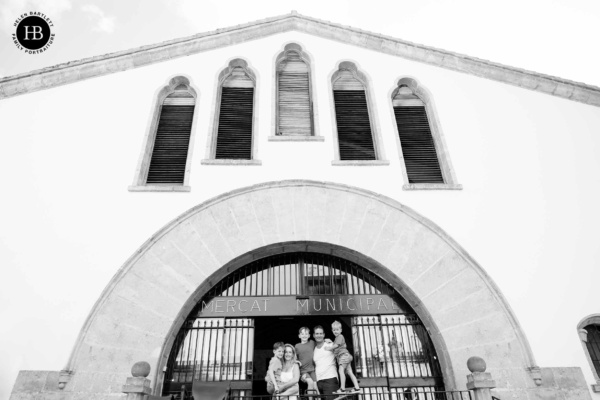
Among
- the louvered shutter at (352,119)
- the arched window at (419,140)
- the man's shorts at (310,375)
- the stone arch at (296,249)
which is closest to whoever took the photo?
the stone arch at (296,249)

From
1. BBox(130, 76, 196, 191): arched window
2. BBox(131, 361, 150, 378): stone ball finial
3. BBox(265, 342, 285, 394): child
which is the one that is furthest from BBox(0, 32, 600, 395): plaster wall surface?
BBox(265, 342, 285, 394): child

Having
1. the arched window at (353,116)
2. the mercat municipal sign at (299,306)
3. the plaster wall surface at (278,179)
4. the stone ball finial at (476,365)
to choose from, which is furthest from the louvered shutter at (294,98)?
the stone ball finial at (476,365)

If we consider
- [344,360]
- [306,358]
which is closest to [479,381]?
[344,360]

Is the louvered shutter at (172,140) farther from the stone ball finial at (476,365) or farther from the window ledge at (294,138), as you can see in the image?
the stone ball finial at (476,365)

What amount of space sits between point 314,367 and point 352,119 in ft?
18.1

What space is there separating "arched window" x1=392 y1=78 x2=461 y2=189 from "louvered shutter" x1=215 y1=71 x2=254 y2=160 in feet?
11.4

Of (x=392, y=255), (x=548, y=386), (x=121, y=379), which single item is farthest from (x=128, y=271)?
(x=548, y=386)

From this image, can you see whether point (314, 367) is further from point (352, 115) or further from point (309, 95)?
point (309, 95)

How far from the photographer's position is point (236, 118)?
985 centimetres

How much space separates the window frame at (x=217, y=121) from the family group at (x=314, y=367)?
3.74 meters

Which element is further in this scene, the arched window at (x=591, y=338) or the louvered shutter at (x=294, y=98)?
the louvered shutter at (x=294, y=98)

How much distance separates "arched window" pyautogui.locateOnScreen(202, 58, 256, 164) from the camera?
9.30 m

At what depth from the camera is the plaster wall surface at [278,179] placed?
24.9ft

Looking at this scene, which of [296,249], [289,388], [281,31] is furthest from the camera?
[281,31]
